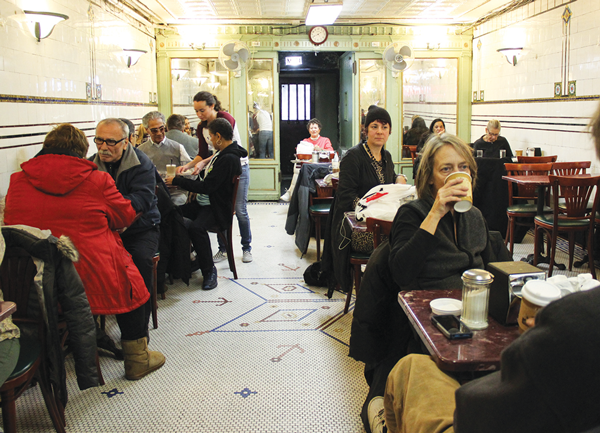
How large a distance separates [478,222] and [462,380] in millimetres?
903

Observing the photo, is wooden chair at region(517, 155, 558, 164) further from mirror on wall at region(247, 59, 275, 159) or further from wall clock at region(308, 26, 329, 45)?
mirror on wall at region(247, 59, 275, 159)

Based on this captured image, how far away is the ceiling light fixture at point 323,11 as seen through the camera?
709 centimetres

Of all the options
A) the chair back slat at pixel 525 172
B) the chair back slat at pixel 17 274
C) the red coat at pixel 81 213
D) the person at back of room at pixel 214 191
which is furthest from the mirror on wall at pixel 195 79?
the chair back slat at pixel 17 274

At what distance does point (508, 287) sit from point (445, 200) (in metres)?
0.50

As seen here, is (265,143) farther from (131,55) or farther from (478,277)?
(478,277)

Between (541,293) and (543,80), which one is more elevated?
(543,80)

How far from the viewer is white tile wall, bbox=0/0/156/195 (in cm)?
439

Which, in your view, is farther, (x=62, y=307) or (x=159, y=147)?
(x=159, y=147)

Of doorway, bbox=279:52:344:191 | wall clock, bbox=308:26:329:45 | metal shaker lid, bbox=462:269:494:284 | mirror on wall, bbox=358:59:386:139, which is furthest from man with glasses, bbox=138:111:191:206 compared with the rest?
doorway, bbox=279:52:344:191

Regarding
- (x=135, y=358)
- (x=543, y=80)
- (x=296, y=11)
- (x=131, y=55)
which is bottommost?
(x=135, y=358)

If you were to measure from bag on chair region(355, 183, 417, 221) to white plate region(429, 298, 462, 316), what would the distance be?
1.32 meters

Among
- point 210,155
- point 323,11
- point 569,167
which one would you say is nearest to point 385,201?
point 210,155

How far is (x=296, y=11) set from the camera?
862 centimetres

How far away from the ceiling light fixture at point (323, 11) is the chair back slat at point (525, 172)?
10.7 feet
